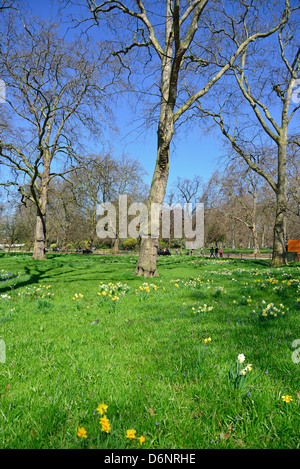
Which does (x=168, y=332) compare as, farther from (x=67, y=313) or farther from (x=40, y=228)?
(x=40, y=228)

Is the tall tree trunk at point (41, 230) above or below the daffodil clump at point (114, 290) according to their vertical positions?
above

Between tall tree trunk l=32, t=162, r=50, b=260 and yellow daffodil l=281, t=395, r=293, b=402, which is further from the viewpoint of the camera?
tall tree trunk l=32, t=162, r=50, b=260

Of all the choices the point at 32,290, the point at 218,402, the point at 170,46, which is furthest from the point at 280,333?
the point at 170,46

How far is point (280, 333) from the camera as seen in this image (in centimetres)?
324

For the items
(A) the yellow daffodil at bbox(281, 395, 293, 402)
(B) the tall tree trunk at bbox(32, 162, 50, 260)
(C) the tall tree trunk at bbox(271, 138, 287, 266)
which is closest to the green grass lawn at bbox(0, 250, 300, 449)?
(A) the yellow daffodil at bbox(281, 395, 293, 402)

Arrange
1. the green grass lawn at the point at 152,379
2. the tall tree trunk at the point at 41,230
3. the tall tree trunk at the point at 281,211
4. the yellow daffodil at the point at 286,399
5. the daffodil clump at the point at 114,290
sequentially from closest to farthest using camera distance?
the green grass lawn at the point at 152,379 → the yellow daffodil at the point at 286,399 → the daffodil clump at the point at 114,290 → the tall tree trunk at the point at 281,211 → the tall tree trunk at the point at 41,230

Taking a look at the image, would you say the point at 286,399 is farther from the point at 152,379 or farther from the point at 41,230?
the point at 41,230

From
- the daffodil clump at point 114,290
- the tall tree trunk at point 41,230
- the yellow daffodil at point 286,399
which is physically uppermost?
the tall tree trunk at point 41,230

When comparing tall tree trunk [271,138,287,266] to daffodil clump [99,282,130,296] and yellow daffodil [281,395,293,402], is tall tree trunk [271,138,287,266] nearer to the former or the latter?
daffodil clump [99,282,130,296]

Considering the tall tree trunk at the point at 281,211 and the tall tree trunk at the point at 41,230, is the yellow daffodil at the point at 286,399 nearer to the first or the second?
the tall tree trunk at the point at 281,211

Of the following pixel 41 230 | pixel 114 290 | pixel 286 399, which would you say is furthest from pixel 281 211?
pixel 41 230

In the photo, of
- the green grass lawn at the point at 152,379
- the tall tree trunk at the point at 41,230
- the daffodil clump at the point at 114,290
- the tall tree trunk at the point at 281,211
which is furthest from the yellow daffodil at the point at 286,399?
the tall tree trunk at the point at 41,230

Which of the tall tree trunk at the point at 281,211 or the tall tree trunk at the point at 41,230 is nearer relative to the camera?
the tall tree trunk at the point at 281,211
